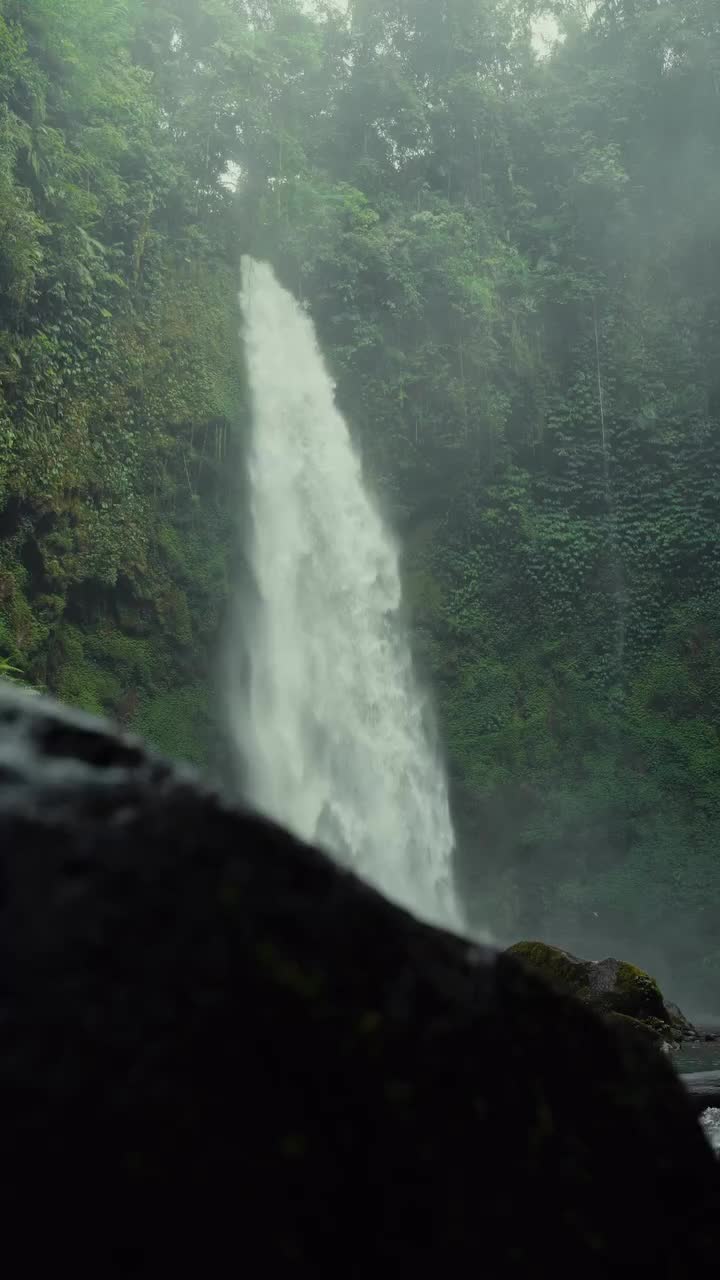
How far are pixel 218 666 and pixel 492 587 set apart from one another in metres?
6.96

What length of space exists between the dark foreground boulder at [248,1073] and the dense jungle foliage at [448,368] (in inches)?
572

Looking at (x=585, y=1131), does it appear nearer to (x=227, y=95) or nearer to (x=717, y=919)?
(x=717, y=919)

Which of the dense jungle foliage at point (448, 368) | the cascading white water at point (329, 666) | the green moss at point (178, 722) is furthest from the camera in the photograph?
the cascading white water at point (329, 666)

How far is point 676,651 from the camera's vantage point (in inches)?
888

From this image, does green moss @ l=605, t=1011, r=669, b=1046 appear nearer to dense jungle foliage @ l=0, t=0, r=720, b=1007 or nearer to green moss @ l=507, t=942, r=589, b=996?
green moss @ l=507, t=942, r=589, b=996

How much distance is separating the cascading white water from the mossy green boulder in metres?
6.19

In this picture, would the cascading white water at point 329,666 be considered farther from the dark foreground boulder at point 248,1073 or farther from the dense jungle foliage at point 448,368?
the dark foreground boulder at point 248,1073

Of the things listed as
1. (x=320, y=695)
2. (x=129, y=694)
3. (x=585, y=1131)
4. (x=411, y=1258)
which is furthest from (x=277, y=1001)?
(x=320, y=695)

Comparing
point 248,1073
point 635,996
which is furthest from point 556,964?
point 248,1073

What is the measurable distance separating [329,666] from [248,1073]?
60.0ft

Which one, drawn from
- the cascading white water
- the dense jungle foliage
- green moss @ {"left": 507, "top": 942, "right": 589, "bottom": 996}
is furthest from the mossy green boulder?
the dense jungle foliage

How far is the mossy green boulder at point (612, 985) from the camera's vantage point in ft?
37.2

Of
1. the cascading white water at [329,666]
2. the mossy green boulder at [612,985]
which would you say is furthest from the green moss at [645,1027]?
the cascading white water at [329,666]

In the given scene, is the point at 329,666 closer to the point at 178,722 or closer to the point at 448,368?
the point at 178,722
